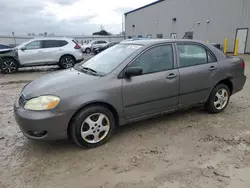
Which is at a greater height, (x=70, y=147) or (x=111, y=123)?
(x=111, y=123)

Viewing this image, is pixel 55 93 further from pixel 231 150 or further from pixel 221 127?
pixel 221 127

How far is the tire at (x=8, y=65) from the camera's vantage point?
9844 millimetres

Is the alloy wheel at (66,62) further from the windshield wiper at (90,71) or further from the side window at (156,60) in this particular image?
the side window at (156,60)

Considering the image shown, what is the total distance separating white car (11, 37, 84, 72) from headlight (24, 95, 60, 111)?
321 inches

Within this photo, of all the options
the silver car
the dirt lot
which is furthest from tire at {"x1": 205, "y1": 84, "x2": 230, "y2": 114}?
the dirt lot

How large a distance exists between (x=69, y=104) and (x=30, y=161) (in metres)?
0.94

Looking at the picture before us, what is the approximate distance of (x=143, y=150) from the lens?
3064 millimetres

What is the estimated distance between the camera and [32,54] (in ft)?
33.3

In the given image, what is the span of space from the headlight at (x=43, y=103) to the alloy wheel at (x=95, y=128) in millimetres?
495

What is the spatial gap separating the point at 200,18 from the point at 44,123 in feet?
75.5

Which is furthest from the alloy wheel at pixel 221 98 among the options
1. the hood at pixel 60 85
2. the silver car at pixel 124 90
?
the hood at pixel 60 85

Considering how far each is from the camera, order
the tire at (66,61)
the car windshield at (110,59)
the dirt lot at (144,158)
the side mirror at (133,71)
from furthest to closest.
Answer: the tire at (66,61), the car windshield at (110,59), the side mirror at (133,71), the dirt lot at (144,158)

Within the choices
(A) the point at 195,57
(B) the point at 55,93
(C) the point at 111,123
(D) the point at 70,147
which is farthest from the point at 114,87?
(A) the point at 195,57

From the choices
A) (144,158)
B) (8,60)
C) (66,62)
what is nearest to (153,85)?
(144,158)
